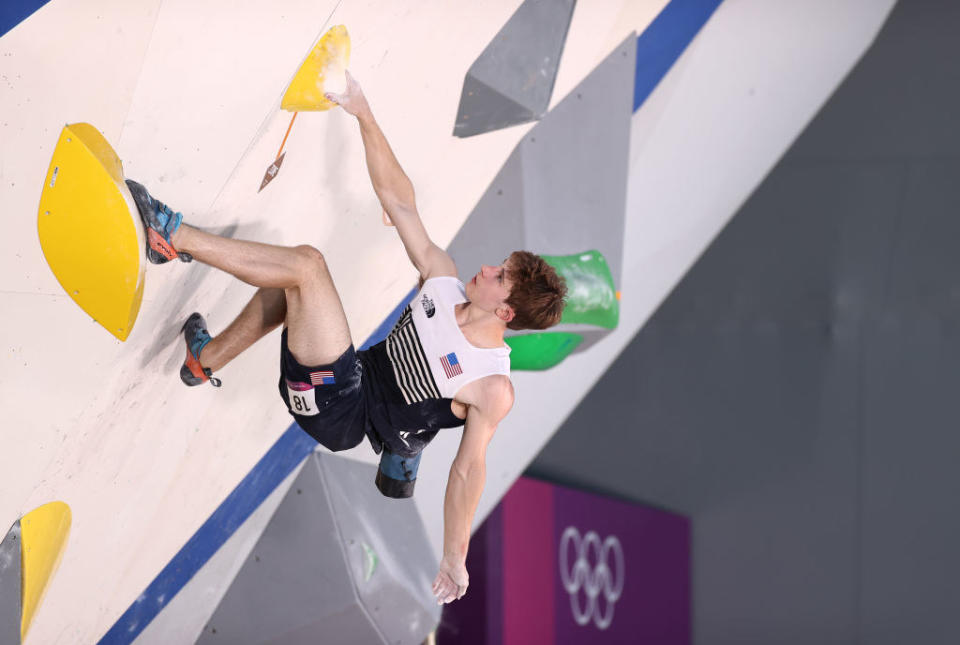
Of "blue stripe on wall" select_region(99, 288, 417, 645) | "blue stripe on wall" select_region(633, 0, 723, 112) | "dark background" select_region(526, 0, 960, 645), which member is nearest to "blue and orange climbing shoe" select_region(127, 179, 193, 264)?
"blue stripe on wall" select_region(99, 288, 417, 645)

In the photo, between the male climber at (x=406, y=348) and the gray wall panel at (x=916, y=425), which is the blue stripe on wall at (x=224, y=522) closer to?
the male climber at (x=406, y=348)

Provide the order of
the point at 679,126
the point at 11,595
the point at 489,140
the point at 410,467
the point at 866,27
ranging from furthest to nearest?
the point at 866,27, the point at 679,126, the point at 489,140, the point at 410,467, the point at 11,595

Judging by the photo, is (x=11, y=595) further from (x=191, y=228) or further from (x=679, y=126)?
(x=679, y=126)

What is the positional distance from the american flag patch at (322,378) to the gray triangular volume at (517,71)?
59 centimetres

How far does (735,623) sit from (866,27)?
111 inches

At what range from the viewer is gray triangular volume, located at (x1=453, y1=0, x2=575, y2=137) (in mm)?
2045

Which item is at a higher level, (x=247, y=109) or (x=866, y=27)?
(x=866, y=27)

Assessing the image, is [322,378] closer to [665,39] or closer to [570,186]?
[570,186]

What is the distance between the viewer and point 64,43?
1203 mm

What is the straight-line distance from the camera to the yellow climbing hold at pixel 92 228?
4.18 ft

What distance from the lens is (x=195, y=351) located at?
176 cm

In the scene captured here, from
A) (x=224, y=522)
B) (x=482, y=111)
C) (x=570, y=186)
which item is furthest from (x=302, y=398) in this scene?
(x=570, y=186)

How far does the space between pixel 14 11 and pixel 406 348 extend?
0.92 metres

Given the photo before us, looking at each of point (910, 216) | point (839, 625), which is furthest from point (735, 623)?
point (910, 216)
